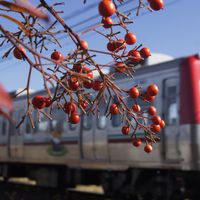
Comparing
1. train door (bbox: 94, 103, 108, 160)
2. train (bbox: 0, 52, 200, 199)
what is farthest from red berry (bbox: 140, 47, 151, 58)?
train door (bbox: 94, 103, 108, 160)

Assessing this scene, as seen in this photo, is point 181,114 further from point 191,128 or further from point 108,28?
point 108,28

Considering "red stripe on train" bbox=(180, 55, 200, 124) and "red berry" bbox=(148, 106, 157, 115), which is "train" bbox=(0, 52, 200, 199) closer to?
"red stripe on train" bbox=(180, 55, 200, 124)

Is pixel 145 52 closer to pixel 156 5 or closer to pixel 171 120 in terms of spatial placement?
pixel 156 5

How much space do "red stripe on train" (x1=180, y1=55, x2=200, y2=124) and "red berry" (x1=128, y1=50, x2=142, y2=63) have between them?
7422 millimetres

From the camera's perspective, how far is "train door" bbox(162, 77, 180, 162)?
8727 mm

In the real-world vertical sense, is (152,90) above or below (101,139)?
below

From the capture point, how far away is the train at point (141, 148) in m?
8.73

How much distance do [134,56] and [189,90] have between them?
7616mm

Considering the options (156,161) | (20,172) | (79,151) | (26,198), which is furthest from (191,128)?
(20,172)

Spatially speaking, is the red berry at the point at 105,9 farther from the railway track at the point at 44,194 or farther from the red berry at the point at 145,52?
the railway track at the point at 44,194

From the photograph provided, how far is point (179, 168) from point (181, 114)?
996 mm

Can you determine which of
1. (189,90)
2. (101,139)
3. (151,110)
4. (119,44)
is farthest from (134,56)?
(101,139)

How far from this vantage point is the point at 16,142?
47.0 ft

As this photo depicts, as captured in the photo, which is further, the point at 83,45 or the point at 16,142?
the point at 16,142
